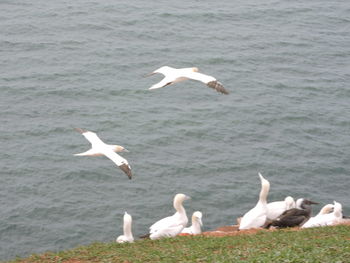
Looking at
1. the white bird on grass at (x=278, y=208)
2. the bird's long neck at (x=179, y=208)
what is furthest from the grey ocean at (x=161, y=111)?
the bird's long neck at (x=179, y=208)

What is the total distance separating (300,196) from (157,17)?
16.1 metres

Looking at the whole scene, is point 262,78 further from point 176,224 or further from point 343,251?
point 343,251

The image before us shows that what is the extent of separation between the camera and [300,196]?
24609 millimetres

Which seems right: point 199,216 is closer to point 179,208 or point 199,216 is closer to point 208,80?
point 179,208

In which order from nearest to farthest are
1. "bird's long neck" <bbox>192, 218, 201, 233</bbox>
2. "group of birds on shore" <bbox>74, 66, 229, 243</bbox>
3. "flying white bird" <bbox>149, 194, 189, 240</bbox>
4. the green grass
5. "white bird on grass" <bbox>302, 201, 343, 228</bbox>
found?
the green grass < "flying white bird" <bbox>149, 194, 189, 240</bbox> < "group of birds on shore" <bbox>74, 66, 229, 243</bbox> < "white bird on grass" <bbox>302, 201, 343, 228</bbox> < "bird's long neck" <bbox>192, 218, 201, 233</bbox>

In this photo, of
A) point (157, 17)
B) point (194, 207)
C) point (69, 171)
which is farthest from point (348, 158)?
point (157, 17)

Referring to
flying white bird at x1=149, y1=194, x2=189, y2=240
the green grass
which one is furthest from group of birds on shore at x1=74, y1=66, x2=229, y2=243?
the green grass

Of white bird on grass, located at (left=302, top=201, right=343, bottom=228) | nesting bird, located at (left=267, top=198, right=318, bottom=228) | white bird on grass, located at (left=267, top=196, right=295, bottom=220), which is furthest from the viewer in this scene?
white bird on grass, located at (left=267, top=196, right=295, bottom=220)

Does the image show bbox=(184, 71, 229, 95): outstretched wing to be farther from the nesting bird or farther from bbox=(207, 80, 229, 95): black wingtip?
the nesting bird

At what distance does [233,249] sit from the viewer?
45.2 feet

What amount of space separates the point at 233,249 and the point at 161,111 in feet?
55.2

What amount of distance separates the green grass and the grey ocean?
718 cm

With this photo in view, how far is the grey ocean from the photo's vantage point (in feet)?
78.8

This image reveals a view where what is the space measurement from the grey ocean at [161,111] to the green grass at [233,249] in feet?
23.6
